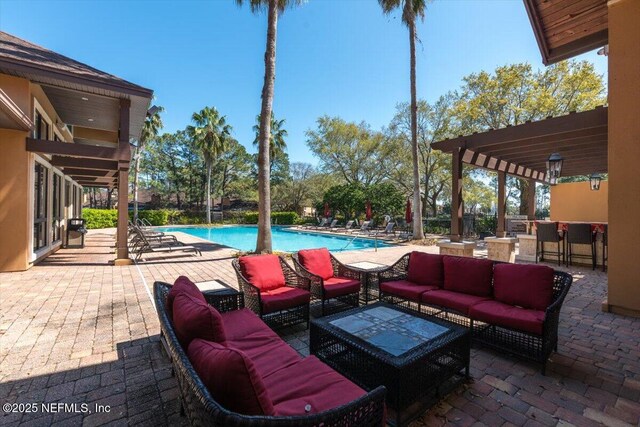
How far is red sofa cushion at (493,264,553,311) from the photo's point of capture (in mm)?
3262

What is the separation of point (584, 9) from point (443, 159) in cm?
1721

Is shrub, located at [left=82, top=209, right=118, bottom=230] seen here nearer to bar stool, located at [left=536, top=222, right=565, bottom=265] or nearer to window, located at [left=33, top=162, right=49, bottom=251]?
window, located at [left=33, top=162, right=49, bottom=251]

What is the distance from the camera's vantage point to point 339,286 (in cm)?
431

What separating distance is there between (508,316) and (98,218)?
25865 mm

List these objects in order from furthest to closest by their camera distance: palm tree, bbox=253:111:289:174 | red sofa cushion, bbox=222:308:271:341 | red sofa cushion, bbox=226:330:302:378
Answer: palm tree, bbox=253:111:289:174, red sofa cushion, bbox=222:308:271:341, red sofa cushion, bbox=226:330:302:378

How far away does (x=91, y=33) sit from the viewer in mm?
11156

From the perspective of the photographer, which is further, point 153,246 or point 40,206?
point 153,246

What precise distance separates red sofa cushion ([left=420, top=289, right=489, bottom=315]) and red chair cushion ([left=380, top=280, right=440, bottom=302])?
100mm

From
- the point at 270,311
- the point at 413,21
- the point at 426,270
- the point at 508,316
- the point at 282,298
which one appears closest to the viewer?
the point at 508,316

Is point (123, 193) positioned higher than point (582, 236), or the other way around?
point (123, 193)

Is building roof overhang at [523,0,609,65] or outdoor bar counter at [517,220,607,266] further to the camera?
outdoor bar counter at [517,220,607,266]

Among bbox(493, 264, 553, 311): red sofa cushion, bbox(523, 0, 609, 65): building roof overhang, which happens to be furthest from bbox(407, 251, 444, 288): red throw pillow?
bbox(523, 0, 609, 65): building roof overhang

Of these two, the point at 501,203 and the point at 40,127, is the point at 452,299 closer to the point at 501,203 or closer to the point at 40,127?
the point at 501,203

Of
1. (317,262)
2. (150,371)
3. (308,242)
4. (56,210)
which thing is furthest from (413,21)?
(56,210)
